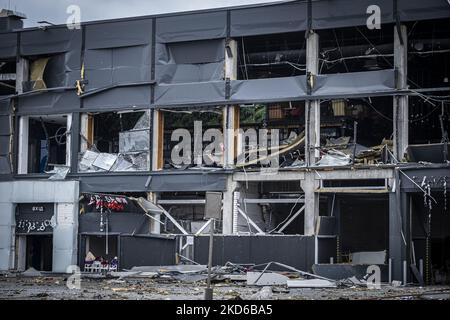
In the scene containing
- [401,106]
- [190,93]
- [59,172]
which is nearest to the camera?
[401,106]

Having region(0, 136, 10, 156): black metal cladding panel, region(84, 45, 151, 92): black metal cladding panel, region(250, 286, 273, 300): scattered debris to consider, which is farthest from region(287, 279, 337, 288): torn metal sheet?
region(0, 136, 10, 156): black metal cladding panel

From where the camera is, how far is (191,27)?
4725 centimetres

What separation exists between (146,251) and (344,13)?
1635 cm

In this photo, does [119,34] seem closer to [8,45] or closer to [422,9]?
[8,45]

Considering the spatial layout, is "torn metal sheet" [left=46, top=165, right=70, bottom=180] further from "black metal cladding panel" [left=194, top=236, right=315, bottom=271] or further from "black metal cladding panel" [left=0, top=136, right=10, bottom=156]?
"black metal cladding panel" [left=194, top=236, right=315, bottom=271]

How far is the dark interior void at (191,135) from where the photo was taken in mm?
48219

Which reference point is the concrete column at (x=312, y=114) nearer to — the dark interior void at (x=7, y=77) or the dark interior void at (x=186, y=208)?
the dark interior void at (x=186, y=208)

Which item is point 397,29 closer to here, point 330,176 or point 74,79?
point 330,176

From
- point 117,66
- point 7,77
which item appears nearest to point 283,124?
point 117,66

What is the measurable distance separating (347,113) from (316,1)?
24.0 feet

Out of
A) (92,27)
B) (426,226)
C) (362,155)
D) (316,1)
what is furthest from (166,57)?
(426,226)

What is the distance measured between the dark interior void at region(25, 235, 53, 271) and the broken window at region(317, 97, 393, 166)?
57.8 feet

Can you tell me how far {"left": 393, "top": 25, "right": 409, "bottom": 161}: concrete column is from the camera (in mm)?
43656

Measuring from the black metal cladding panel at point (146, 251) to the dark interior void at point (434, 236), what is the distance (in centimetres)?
1261
